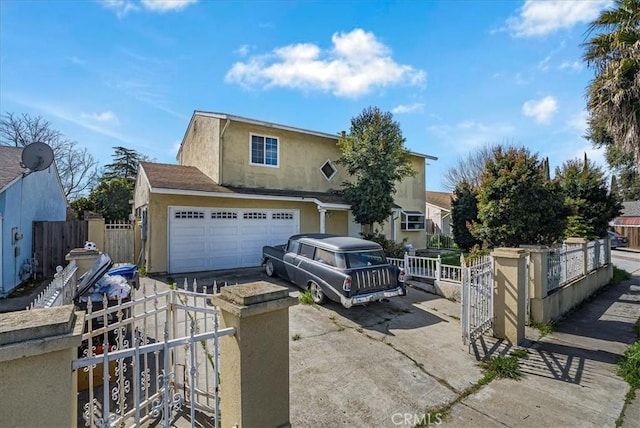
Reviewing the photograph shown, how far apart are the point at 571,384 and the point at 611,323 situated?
14.4 feet

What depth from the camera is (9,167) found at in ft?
32.0

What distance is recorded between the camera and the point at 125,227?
556 inches

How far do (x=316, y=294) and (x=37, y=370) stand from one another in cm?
662

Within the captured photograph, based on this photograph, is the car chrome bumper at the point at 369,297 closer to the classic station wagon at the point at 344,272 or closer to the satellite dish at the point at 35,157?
the classic station wagon at the point at 344,272

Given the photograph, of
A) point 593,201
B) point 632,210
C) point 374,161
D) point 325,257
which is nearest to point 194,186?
point 325,257

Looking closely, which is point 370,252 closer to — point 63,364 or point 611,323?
point 611,323

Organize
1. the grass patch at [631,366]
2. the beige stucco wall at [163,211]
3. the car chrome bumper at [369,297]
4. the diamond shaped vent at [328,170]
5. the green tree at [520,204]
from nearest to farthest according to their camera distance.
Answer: the grass patch at [631,366] < the car chrome bumper at [369,297] < the green tree at [520,204] < the beige stucco wall at [163,211] < the diamond shaped vent at [328,170]

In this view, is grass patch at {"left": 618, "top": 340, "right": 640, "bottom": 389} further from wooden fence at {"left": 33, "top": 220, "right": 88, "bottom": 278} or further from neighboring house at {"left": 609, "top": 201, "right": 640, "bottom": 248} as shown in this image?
neighboring house at {"left": 609, "top": 201, "right": 640, "bottom": 248}

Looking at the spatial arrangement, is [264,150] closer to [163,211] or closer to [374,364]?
[163,211]

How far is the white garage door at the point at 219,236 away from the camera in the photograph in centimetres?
1170

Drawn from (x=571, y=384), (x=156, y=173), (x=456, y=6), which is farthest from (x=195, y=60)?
(x=571, y=384)

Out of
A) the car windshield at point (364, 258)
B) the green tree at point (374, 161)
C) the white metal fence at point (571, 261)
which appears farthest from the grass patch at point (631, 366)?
the green tree at point (374, 161)

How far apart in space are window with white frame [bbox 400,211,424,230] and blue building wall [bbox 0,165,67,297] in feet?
57.8

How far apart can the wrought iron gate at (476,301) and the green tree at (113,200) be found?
77.9 feet
